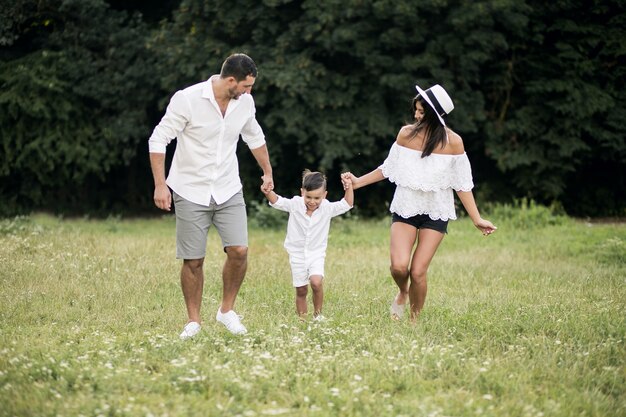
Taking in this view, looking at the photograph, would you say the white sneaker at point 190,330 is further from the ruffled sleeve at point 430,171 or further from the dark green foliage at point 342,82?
the dark green foliage at point 342,82

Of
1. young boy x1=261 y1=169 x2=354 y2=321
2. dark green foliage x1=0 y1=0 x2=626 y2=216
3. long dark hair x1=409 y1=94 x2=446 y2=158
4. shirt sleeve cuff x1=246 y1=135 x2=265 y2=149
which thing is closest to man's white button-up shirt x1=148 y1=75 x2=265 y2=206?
shirt sleeve cuff x1=246 y1=135 x2=265 y2=149

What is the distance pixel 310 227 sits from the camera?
24.7ft

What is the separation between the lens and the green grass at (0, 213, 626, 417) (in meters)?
5.20

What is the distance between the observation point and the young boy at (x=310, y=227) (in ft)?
24.6

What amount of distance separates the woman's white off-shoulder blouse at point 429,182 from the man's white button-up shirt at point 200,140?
1.65 meters

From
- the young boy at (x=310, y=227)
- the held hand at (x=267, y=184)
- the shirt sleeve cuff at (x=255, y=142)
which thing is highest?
the shirt sleeve cuff at (x=255, y=142)

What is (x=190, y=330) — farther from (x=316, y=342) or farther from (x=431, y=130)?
(x=431, y=130)

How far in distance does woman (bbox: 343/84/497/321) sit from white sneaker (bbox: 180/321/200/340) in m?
1.93

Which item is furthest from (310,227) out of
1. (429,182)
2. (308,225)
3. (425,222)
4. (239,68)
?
(239,68)

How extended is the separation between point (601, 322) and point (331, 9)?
40.8ft

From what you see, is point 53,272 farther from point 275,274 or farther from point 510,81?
point 510,81

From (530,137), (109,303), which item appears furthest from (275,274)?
(530,137)

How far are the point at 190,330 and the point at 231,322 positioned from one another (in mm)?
423

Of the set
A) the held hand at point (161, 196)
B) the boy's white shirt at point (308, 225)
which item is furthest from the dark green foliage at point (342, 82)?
the held hand at point (161, 196)
